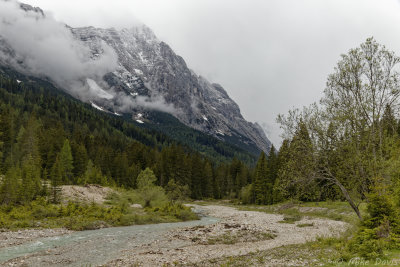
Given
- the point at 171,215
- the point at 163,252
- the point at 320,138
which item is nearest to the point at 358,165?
the point at 320,138

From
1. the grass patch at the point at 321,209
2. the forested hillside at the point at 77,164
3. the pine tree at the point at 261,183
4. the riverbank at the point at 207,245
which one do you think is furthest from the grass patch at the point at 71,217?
the pine tree at the point at 261,183

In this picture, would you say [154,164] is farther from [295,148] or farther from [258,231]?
[295,148]

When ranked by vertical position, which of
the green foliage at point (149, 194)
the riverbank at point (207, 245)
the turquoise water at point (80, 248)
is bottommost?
the turquoise water at point (80, 248)

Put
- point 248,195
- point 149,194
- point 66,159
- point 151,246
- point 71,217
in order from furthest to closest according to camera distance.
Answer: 1. point 248,195
2. point 66,159
3. point 149,194
4. point 71,217
5. point 151,246

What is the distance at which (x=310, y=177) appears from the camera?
61.6ft

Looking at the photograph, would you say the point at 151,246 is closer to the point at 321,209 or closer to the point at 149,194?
the point at 149,194

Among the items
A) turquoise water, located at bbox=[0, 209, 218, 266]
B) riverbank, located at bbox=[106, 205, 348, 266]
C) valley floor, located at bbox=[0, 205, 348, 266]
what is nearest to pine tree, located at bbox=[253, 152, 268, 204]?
riverbank, located at bbox=[106, 205, 348, 266]

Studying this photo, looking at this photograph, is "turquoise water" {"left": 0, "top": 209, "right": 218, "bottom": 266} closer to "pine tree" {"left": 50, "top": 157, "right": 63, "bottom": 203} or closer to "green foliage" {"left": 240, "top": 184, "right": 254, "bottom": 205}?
"pine tree" {"left": 50, "top": 157, "right": 63, "bottom": 203}

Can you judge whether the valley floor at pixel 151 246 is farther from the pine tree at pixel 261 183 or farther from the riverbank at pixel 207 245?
the pine tree at pixel 261 183

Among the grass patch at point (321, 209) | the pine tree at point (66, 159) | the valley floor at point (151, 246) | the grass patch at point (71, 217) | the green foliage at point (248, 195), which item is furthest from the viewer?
the green foliage at point (248, 195)

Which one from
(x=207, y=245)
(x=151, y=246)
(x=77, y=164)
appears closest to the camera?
(x=151, y=246)

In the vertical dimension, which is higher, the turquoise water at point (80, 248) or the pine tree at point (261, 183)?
the pine tree at point (261, 183)

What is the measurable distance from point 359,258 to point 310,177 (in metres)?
A: 6.14

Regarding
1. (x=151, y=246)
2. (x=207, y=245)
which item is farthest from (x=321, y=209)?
(x=151, y=246)
